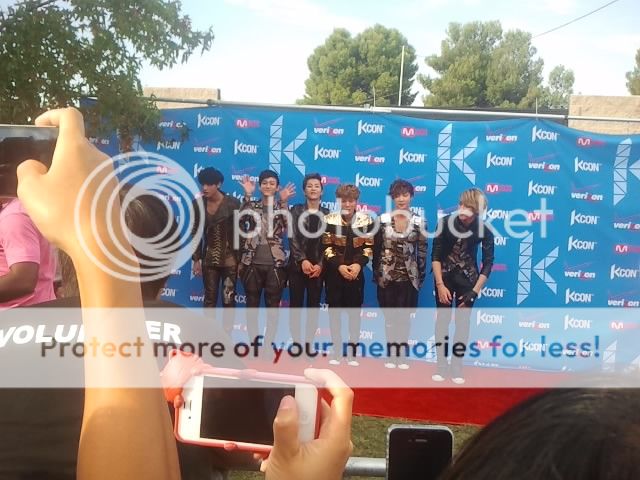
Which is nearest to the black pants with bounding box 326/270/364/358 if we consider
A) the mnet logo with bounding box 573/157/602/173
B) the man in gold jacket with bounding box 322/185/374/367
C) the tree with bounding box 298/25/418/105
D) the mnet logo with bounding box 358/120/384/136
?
the man in gold jacket with bounding box 322/185/374/367

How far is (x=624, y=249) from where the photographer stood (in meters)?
4.80

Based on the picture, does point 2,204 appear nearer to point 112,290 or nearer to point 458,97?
point 112,290

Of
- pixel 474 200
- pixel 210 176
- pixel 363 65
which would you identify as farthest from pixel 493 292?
pixel 363 65

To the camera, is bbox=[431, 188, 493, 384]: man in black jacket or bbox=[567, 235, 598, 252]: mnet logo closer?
bbox=[431, 188, 493, 384]: man in black jacket

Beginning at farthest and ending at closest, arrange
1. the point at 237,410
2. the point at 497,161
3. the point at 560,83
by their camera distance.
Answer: the point at 560,83, the point at 497,161, the point at 237,410

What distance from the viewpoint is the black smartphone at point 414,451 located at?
914 millimetres

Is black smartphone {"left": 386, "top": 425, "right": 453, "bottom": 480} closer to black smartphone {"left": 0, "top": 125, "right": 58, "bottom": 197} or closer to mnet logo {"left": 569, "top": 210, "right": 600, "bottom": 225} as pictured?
black smartphone {"left": 0, "top": 125, "right": 58, "bottom": 197}

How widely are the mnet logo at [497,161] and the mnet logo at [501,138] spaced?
11 centimetres

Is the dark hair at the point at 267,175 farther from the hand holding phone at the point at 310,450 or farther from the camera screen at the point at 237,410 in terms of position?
the hand holding phone at the point at 310,450

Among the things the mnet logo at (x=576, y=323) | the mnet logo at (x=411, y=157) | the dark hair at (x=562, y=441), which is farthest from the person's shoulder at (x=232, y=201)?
the dark hair at (x=562, y=441)

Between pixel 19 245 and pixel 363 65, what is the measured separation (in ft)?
81.5

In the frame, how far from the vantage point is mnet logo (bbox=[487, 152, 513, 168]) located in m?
4.84

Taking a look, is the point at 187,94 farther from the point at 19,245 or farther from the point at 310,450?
the point at 310,450

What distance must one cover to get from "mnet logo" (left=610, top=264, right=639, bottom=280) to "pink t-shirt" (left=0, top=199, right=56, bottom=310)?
4129 millimetres
